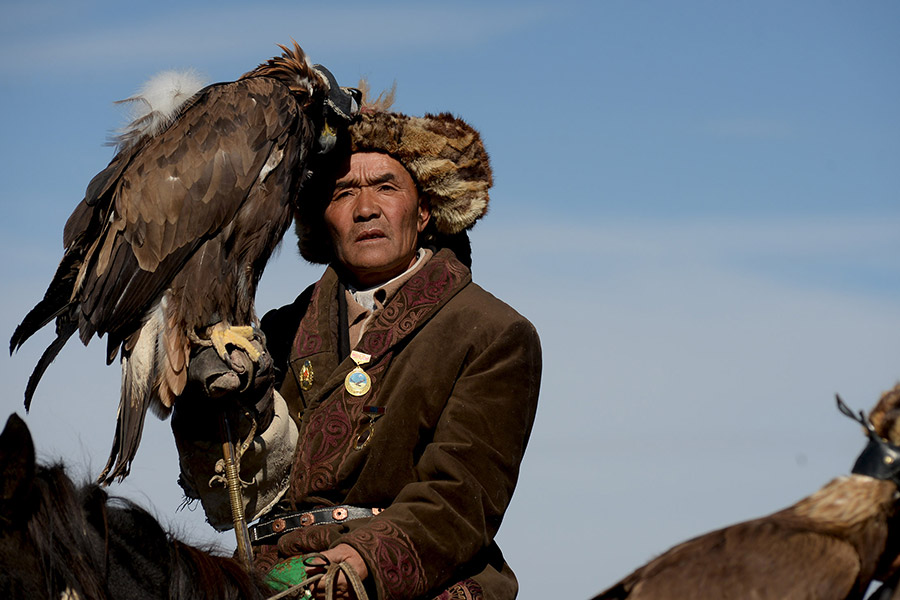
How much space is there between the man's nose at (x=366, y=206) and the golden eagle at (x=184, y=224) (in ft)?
0.78

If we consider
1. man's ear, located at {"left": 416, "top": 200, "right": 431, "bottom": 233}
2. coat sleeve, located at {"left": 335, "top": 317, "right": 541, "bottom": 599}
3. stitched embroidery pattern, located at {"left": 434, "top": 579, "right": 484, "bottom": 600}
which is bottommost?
stitched embroidery pattern, located at {"left": 434, "top": 579, "right": 484, "bottom": 600}

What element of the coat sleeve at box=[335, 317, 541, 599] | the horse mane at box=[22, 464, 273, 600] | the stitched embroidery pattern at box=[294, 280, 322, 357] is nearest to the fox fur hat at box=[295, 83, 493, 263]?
the stitched embroidery pattern at box=[294, 280, 322, 357]

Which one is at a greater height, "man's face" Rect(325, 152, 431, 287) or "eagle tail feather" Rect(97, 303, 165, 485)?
"man's face" Rect(325, 152, 431, 287)

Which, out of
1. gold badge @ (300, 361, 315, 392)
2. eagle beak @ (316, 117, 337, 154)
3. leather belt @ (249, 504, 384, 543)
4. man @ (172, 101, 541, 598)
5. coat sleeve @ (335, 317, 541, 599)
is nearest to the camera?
coat sleeve @ (335, 317, 541, 599)

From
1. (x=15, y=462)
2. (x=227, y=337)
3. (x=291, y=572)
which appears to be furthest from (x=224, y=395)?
(x=15, y=462)

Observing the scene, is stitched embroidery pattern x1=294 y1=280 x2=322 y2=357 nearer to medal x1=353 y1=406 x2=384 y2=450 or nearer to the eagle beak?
medal x1=353 y1=406 x2=384 y2=450

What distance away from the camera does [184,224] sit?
3805 millimetres

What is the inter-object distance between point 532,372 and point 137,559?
61.9 inches

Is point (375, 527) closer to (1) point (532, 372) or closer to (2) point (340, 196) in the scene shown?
(1) point (532, 372)

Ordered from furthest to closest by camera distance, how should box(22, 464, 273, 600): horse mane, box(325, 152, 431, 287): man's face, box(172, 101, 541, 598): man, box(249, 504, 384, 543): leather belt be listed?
box(325, 152, 431, 287): man's face < box(249, 504, 384, 543): leather belt < box(172, 101, 541, 598): man < box(22, 464, 273, 600): horse mane

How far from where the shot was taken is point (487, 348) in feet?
11.7

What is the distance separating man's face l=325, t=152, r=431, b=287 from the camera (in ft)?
12.7

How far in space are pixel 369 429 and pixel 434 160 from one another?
1.06 meters

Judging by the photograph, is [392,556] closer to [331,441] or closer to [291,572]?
[291,572]
